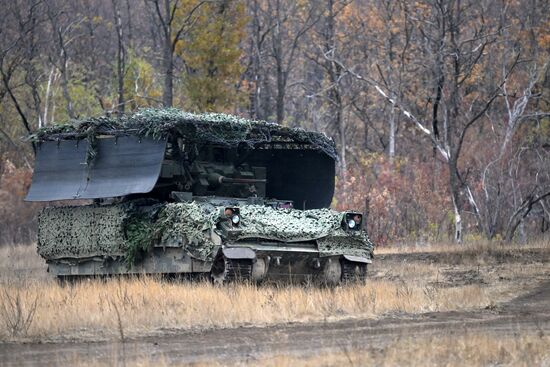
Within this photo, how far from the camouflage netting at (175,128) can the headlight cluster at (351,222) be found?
2.28 metres

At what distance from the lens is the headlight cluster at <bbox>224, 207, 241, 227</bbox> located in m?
16.0

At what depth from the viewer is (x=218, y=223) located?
1611 centimetres

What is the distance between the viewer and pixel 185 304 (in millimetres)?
13641

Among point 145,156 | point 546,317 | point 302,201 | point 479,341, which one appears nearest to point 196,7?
point 302,201

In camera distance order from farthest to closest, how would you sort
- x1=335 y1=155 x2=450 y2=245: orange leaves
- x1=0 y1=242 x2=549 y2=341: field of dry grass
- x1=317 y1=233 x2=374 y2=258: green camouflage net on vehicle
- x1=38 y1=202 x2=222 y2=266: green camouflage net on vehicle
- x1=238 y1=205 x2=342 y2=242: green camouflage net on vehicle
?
x1=335 y1=155 x2=450 y2=245: orange leaves < x1=317 y1=233 x2=374 y2=258: green camouflage net on vehicle < x1=38 y1=202 x2=222 y2=266: green camouflage net on vehicle < x1=238 y1=205 x2=342 y2=242: green camouflage net on vehicle < x1=0 y1=242 x2=549 y2=341: field of dry grass

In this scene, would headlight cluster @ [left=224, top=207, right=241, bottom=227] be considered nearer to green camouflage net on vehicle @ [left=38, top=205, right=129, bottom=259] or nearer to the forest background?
green camouflage net on vehicle @ [left=38, top=205, right=129, bottom=259]

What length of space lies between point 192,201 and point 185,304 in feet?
12.2

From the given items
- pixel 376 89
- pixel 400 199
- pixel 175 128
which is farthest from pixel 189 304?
pixel 376 89

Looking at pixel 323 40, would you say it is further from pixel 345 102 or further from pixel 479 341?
pixel 479 341

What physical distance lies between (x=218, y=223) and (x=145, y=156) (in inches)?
80.8

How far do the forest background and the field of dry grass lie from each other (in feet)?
36.7

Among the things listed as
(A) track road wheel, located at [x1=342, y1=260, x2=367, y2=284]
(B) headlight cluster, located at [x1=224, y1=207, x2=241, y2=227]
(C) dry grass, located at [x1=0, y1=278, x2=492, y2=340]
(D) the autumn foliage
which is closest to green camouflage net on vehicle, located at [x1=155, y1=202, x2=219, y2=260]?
(B) headlight cluster, located at [x1=224, y1=207, x2=241, y2=227]

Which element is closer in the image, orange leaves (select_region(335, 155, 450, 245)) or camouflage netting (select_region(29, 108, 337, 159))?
camouflage netting (select_region(29, 108, 337, 159))

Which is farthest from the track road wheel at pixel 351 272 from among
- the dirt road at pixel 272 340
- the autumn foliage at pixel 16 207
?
the autumn foliage at pixel 16 207
